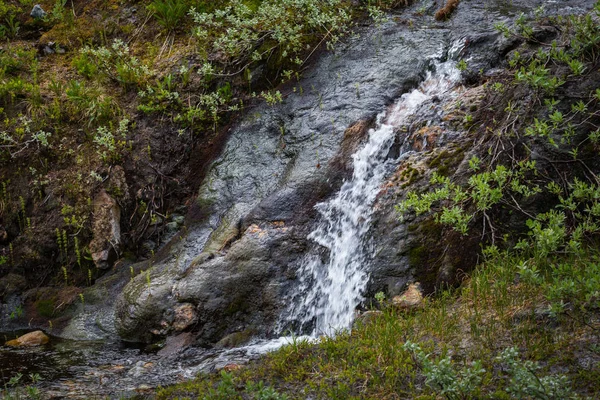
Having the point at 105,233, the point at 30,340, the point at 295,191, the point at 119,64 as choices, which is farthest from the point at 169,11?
the point at 30,340

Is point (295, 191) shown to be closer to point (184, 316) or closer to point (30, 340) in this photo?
point (184, 316)

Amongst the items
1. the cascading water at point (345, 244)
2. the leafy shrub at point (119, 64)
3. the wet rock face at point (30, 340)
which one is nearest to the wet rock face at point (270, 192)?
the cascading water at point (345, 244)

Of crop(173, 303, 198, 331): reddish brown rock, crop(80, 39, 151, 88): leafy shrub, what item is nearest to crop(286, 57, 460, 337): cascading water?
crop(173, 303, 198, 331): reddish brown rock

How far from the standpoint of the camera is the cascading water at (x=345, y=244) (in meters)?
6.68

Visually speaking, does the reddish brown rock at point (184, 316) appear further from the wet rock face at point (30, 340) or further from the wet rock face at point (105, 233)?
the wet rock face at point (105, 233)

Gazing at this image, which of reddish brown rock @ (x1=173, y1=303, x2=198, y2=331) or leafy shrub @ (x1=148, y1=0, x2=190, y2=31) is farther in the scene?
leafy shrub @ (x1=148, y1=0, x2=190, y2=31)

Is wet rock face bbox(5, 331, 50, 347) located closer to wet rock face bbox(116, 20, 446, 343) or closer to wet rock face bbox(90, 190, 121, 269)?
wet rock face bbox(116, 20, 446, 343)

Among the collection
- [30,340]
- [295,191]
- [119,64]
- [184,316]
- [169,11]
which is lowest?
[184,316]

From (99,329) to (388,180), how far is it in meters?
4.85

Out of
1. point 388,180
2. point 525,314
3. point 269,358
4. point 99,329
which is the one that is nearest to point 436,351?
point 525,314

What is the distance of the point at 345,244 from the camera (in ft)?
23.3

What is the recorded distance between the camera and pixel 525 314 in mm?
4637

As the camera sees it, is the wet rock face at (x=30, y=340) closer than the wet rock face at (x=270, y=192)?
No

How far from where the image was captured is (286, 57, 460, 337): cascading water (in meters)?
6.68
